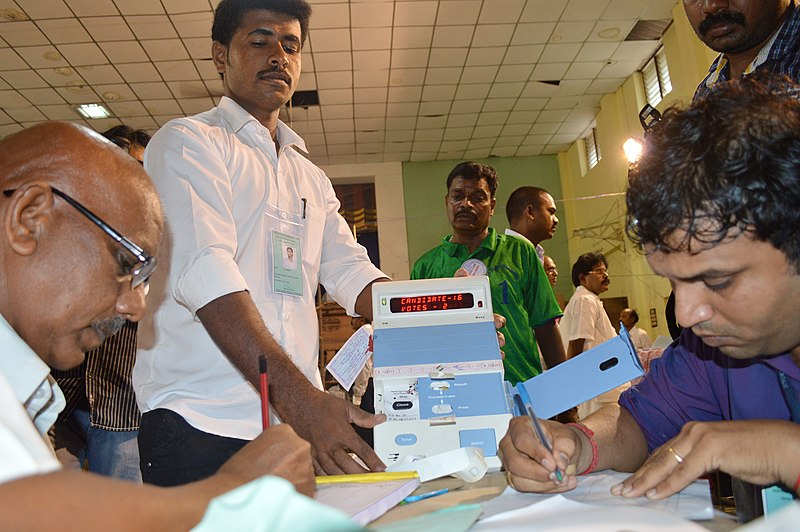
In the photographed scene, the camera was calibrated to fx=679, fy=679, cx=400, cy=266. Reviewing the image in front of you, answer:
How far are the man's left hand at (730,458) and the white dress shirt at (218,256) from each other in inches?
35.0

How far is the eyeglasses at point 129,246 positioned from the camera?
88cm

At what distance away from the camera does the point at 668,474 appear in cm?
95

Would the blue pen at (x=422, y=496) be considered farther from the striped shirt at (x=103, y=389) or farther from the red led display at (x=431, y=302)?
the striped shirt at (x=103, y=389)

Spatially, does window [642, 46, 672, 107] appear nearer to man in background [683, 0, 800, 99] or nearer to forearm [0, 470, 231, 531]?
man in background [683, 0, 800, 99]

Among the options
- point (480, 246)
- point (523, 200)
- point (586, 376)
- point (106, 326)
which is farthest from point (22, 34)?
point (586, 376)

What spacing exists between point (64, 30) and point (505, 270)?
17.0ft

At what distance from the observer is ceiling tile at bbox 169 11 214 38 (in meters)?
6.02

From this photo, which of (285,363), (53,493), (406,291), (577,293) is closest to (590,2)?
(577,293)

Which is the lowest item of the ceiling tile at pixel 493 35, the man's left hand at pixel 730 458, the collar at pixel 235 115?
the man's left hand at pixel 730 458

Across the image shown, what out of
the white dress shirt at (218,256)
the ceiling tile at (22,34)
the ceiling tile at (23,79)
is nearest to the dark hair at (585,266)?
the white dress shirt at (218,256)

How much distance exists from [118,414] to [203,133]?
1246 mm

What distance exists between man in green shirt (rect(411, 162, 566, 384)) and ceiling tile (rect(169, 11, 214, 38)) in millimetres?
3774

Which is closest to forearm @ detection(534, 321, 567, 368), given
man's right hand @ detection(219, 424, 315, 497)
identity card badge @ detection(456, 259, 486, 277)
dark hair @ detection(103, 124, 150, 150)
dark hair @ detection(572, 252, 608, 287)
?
identity card badge @ detection(456, 259, 486, 277)

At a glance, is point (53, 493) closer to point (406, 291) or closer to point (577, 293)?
point (406, 291)
